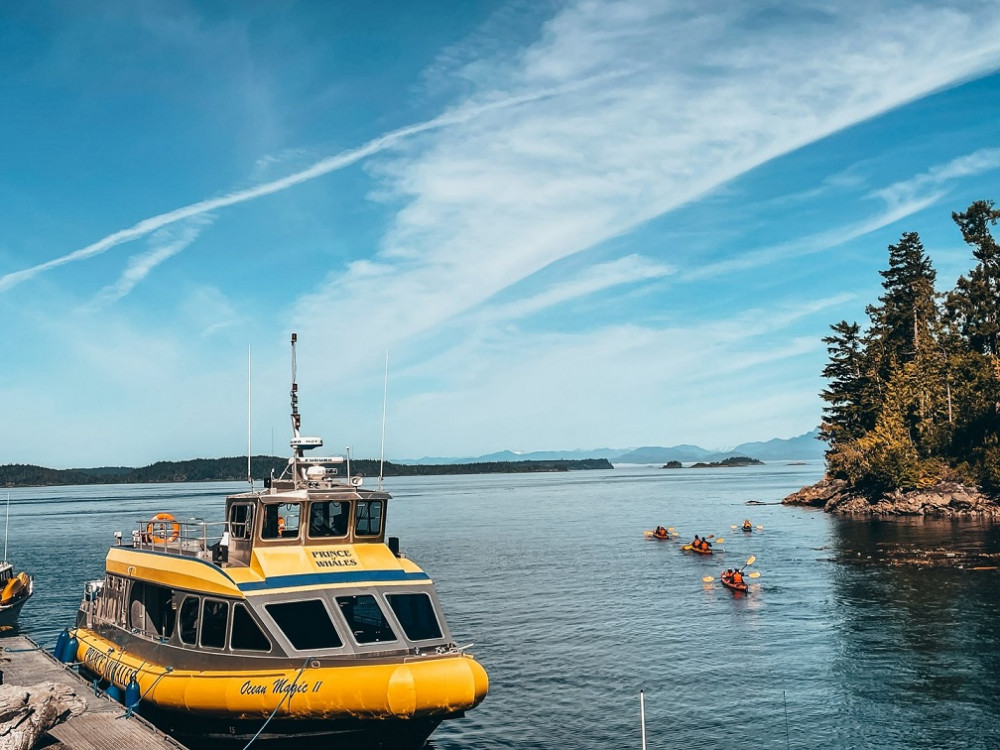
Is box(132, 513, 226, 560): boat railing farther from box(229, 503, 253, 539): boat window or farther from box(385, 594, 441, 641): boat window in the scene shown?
box(385, 594, 441, 641): boat window

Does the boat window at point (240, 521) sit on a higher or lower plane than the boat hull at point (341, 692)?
higher

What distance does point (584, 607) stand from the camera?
4562 centimetres

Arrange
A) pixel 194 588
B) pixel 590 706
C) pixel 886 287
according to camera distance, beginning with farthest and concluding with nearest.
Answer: pixel 886 287 → pixel 590 706 → pixel 194 588

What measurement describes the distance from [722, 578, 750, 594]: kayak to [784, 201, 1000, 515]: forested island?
51.0 m

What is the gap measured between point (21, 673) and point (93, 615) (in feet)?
11.0

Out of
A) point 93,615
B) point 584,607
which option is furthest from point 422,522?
point 93,615

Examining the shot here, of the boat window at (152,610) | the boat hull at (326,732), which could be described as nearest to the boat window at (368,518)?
the boat hull at (326,732)

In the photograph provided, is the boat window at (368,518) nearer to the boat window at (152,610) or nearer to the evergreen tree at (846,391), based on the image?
the boat window at (152,610)

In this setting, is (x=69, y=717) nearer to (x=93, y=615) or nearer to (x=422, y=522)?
(x=93, y=615)

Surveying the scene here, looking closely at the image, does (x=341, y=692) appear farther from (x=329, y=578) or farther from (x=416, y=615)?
(x=329, y=578)

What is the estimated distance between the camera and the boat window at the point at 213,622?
66.1 feet

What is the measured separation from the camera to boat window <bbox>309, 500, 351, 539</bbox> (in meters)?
21.8

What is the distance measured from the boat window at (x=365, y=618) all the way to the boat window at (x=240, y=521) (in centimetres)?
333

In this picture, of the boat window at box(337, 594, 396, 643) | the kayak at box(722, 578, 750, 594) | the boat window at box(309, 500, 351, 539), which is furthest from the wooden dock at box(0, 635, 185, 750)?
the kayak at box(722, 578, 750, 594)
